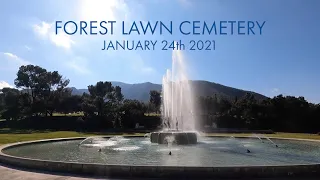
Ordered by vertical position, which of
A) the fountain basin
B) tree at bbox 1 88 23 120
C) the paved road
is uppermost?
tree at bbox 1 88 23 120

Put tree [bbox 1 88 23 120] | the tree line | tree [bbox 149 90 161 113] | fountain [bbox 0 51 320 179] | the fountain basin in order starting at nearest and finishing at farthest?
fountain [bbox 0 51 320 179]
the fountain basin
the tree line
tree [bbox 1 88 23 120]
tree [bbox 149 90 161 113]

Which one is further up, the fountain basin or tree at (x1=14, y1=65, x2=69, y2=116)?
tree at (x1=14, y1=65, x2=69, y2=116)

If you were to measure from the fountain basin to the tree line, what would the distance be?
36.9m

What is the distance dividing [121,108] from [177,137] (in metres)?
43.0

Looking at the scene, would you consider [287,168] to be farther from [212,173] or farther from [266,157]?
[266,157]

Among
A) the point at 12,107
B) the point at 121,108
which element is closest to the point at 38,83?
the point at 12,107

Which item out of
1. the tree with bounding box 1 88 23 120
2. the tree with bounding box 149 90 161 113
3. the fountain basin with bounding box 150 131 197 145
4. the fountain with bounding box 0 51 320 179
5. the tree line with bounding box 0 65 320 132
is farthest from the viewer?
the tree with bounding box 149 90 161 113

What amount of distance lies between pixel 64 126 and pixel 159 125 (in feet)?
61.4

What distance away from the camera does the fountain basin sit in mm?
23641

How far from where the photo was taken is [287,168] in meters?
12.1

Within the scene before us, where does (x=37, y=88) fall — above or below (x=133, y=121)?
above

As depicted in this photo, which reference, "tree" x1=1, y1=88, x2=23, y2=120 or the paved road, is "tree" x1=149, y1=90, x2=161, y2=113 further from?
the paved road

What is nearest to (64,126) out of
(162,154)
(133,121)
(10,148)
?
(133,121)

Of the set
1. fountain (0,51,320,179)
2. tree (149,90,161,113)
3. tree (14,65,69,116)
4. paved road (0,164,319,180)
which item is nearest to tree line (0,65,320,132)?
tree (14,65,69,116)
